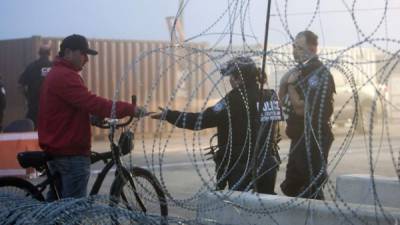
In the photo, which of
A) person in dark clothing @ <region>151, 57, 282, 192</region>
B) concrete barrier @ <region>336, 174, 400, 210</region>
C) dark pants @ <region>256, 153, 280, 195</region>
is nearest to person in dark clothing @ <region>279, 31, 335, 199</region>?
concrete barrier @ <region>336, 174, 400, 210</region>

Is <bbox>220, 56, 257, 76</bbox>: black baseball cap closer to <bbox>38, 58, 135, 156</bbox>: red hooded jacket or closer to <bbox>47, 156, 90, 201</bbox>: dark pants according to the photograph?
<bbox>38, 58, 135, 156</bbox>: red hooded jacket

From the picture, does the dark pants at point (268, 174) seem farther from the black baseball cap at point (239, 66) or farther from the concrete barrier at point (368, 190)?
the black baseball cap at point (239, 66)

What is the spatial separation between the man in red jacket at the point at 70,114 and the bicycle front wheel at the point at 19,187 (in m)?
0.33

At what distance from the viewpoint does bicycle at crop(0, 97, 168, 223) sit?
5.61 m

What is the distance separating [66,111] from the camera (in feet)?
17.6

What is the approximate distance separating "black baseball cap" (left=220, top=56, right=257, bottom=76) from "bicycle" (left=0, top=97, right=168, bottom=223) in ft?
2.89

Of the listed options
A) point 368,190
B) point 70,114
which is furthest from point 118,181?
point 368,190

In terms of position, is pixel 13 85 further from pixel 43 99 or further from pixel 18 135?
pixel 43 99

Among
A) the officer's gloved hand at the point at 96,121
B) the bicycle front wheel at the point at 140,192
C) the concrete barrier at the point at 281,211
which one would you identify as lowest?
the bicycle front wheel at the point at 140,192

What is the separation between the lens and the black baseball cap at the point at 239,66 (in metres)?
4.95

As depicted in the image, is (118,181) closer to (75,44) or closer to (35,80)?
(75,44)

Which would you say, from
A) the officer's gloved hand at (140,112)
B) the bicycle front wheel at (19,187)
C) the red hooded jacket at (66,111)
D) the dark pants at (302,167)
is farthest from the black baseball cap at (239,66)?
the bicycle front wheel at (19,187)

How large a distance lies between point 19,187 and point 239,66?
1940 mm

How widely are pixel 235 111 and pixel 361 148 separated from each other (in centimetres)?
1141
